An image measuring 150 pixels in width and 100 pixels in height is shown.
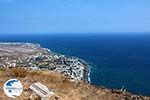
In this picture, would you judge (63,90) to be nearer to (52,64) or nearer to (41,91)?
(41,91)

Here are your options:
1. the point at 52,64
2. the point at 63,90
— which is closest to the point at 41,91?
the point at 63,90

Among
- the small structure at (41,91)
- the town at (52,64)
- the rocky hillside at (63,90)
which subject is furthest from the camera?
the town at (52,64)

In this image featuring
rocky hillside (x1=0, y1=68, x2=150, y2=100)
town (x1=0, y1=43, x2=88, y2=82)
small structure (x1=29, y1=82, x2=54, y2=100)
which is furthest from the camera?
town (x1=0, y1=43, x2=88, y2=82)

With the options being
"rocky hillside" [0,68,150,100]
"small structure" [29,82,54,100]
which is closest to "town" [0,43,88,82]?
"rocky hillside" [0,68,150,100]

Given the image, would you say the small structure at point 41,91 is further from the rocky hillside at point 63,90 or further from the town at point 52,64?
the town at point 52,64

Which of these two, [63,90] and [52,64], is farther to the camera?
[52,64]

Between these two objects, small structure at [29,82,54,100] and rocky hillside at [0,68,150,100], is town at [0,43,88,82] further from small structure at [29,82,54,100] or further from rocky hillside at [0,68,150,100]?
small structure at [29,82,54,100]

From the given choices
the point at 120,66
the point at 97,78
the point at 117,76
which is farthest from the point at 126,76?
the point at 120,66

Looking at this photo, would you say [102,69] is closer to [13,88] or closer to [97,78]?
[97,78]

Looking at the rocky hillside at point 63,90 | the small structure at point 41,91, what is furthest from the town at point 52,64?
the small structure at point 41,91

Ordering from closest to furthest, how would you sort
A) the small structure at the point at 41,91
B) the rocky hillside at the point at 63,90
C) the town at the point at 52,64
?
the small structure at the point at 41,91 → the rocky hillside at the point at 63,90 → the town at the point at 52,64

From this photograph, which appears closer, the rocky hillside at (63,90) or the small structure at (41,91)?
the small structure at (41,91)

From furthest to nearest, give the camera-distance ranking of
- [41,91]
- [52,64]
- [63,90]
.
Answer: [52,64] → [63,90] → [41,91]
